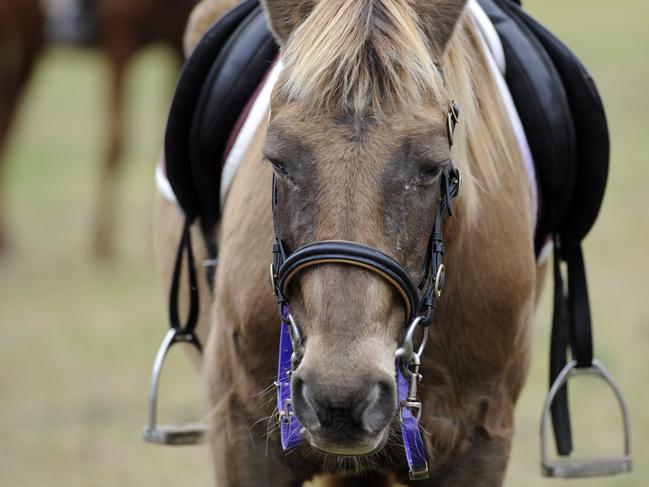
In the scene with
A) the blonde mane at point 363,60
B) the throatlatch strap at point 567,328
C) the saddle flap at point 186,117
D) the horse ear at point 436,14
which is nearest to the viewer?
the blonde mane at point 363,60

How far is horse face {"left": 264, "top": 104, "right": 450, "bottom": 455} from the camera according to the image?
2.21 meters

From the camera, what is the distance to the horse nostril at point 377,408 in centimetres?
219

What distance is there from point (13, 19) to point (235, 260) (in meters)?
7.00

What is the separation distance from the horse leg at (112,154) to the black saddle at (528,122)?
20.0 feet

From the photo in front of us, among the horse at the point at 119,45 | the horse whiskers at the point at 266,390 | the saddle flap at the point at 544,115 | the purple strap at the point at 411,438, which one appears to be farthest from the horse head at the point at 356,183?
the horse at the point at 119,45

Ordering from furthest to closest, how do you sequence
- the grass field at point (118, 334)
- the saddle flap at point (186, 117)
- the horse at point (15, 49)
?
1. the horse at point (15, 49)
2. the grass field at point (118, 334)
3. the saddle flap at point (186, 117)

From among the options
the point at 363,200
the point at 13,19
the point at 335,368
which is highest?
the point at 13,19

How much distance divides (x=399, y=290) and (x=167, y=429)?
5.26 ft

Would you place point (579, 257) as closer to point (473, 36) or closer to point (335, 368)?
point (473, 36)

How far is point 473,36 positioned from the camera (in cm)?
292

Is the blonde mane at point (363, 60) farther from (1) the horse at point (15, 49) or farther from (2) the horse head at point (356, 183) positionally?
(1) the horse at point (15, 49)

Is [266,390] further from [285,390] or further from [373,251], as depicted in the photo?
[373,251]

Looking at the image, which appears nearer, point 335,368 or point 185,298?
point 335,368

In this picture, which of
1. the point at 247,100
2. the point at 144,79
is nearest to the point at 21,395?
the point at 247,100
